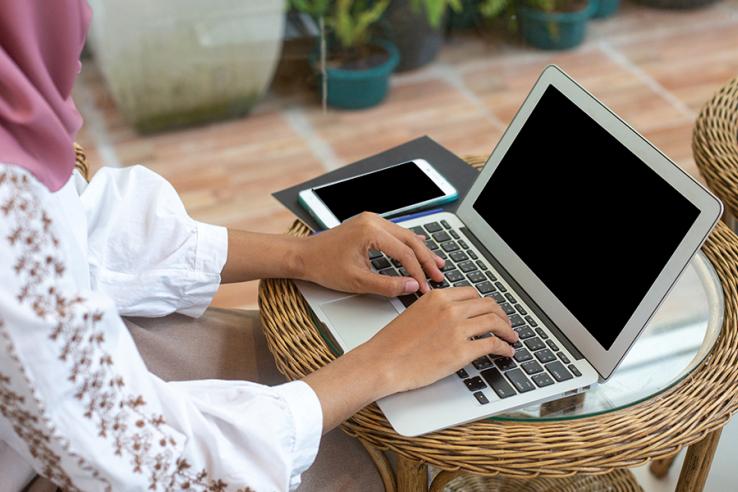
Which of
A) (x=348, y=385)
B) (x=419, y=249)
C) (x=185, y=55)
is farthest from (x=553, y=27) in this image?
(x=348, y=385)

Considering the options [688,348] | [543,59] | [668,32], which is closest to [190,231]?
[688,348]

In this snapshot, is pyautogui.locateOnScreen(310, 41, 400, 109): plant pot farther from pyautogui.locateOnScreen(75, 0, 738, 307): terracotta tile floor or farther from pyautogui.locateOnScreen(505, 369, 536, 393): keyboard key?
pyautogui.locateOnScreen(505, 369, 536, 393): keyboard key

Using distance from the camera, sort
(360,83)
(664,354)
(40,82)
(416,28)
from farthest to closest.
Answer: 1. (416,28)
2. (360,83)
3. (664,354)
4. (40,82)

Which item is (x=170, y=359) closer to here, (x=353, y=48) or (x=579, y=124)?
(x=579, y=124)

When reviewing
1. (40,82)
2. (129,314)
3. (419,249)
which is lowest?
(129,314)

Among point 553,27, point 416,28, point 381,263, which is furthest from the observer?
point 553,27

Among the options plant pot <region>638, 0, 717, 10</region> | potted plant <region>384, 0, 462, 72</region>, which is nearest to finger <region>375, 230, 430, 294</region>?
potted plant <region>384, 0, 462, 72</region>

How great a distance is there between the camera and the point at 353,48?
8.66 ft

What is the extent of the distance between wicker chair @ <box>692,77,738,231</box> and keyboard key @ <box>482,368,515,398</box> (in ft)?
1.87

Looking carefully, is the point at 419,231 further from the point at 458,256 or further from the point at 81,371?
the point at 81,371

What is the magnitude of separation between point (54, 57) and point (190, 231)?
0.38m

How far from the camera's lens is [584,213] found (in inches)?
40.9

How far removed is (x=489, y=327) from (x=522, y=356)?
5cm

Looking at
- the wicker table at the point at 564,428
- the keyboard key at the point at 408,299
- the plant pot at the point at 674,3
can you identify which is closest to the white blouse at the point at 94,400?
the wicker table at the point at 564,428
